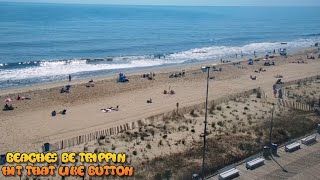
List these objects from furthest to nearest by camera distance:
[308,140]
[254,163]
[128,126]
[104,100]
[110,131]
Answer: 1. [104,100]
2. [128,126]
3. [110,131]
4. [308,140]
5. [254,163]

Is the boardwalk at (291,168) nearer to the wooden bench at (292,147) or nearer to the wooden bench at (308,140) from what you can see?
the wooden bench at (292,147)

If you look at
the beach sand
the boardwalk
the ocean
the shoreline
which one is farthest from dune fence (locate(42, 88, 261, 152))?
the ocean

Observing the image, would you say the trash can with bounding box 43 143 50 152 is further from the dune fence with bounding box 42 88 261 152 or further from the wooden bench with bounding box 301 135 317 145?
the wooden bench with bounding box 301 135 317 145

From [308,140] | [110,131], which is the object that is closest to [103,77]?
[110,131]

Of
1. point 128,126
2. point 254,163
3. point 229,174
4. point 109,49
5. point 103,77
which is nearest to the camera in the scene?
point 229,174

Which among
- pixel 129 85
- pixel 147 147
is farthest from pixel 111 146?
pixel 129 85

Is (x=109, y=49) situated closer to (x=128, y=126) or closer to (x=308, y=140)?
(x=128, y=126)

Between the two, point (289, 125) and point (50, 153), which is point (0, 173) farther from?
point (289, 125)

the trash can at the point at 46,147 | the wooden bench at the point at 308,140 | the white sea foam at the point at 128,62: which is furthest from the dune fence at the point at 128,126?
the white sea foam at the point at 128,62
